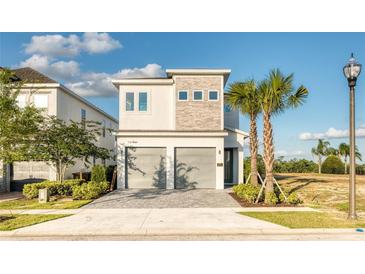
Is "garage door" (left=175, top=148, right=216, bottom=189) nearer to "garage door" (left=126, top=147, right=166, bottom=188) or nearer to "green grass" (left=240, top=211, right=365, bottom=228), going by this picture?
"garage door" (left=126, top=147, right=166, bottom=188)

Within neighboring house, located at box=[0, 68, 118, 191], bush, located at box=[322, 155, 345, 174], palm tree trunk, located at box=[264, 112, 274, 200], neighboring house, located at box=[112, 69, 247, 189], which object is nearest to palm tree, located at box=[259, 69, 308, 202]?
palm tree trunk, located at box=[264, 112, 274, 200]

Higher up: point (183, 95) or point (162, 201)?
point (183, 95)

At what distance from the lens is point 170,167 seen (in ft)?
57.1

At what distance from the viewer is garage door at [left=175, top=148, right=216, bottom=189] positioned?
1755 cm

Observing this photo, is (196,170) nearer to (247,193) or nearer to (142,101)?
(247,193)

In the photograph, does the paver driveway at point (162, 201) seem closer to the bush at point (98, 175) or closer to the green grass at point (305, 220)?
the bush at point (98, 175)

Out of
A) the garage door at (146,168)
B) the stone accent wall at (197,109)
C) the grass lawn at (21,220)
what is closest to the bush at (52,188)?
the garage door at (146,168)

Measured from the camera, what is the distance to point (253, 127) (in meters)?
14.8

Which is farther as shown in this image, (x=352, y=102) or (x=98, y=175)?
(x=98, y=175)

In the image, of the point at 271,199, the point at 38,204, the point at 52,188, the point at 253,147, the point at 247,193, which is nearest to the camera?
the point at 271,199

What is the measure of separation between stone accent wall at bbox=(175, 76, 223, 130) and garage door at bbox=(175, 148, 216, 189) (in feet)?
5.56

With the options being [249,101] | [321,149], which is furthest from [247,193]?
[321,149]

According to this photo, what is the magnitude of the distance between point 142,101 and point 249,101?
753cm
